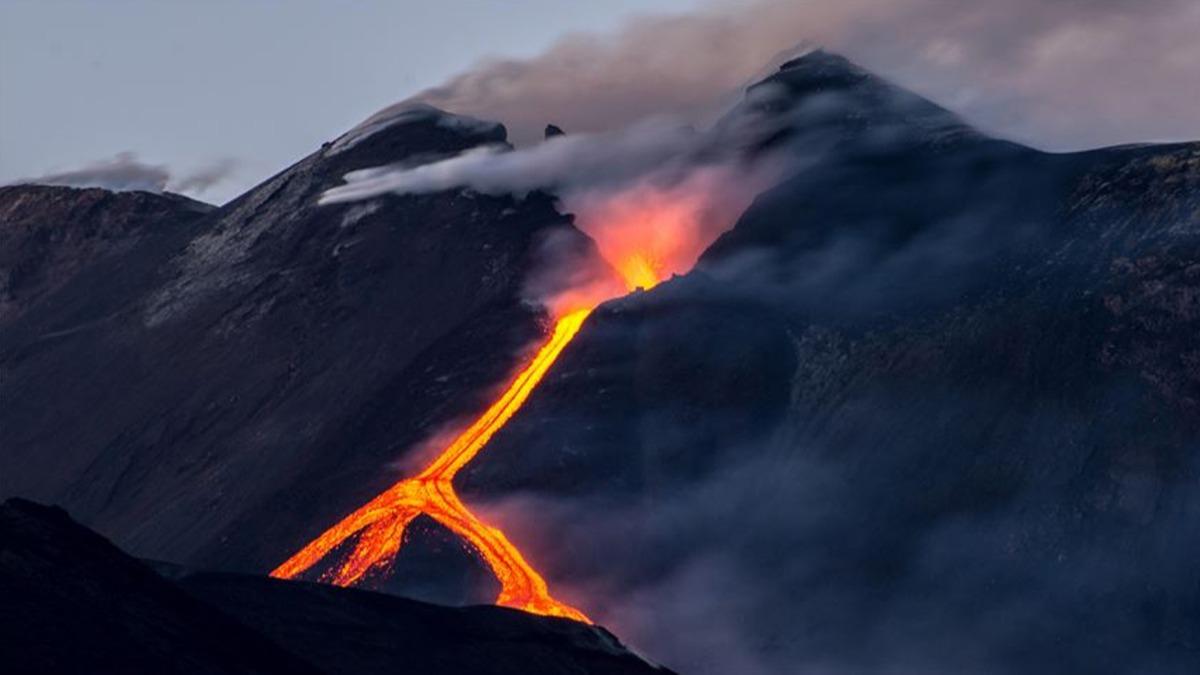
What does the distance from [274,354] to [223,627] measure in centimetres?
4345

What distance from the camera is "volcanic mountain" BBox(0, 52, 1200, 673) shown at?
63.5 meters

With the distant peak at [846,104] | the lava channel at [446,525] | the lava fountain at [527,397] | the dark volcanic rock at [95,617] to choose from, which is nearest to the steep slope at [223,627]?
the dark volcanic rock at [95,617]

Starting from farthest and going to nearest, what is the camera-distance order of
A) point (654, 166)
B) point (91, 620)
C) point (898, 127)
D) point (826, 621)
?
point (654, 166), point (898, 127), point (826, 621), point (91, 620)

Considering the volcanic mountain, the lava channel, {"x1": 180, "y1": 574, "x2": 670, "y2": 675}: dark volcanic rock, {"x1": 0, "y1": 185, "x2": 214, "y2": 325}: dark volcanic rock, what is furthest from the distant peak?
{"x1": 180, "y1": 574, "x2": 670, "y2": 675}: dark volcanic rock

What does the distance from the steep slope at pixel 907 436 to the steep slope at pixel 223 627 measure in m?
12.5

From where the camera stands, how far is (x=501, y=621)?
51188 mm

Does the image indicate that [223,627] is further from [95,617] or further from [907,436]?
[907,436]

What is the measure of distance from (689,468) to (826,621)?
8845 millimetres

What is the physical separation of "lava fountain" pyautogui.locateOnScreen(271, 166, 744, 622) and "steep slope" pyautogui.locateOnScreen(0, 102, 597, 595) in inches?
41.7

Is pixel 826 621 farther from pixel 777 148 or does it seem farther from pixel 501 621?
pixel 777 148

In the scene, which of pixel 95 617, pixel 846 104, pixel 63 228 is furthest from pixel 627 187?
pixel 95 617

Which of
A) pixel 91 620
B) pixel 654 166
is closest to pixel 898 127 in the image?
pixel 654 166

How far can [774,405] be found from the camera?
73.3 metres

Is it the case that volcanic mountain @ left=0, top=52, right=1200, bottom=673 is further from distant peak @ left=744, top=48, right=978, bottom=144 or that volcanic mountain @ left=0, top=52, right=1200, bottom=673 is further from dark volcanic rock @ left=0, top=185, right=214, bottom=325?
dark volcanic rock @ left=0, top=185, right=214, bottom=325
